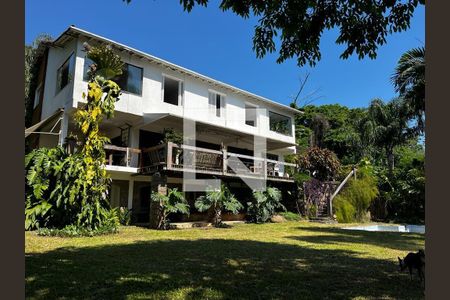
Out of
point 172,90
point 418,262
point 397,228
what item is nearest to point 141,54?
point 172,90

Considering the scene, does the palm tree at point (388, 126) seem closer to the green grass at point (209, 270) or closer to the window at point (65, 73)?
the green grass at point (209, 270)

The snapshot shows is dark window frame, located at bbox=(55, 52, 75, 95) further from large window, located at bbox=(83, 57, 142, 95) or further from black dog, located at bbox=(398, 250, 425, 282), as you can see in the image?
black dog, located at bbox=(398, 250, 425, 282)

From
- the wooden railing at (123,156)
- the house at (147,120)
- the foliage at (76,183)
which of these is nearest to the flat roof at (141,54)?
the house at (147,120)

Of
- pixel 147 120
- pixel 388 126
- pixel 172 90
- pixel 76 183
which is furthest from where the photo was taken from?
pixel 388 126

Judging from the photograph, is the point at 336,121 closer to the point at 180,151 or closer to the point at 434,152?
the point at 180,151

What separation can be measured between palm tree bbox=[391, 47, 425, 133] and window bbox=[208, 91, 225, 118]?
388 inches

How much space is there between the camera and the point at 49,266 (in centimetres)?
633

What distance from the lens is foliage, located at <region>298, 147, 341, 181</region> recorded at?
22891 mm

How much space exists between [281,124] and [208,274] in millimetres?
23229

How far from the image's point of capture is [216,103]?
75.0 feet

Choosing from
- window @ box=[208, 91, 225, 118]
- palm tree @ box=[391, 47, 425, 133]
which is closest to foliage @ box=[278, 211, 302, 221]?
window @ box=[208, 91, 225, 118]

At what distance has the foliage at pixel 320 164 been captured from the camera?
75.1 feet

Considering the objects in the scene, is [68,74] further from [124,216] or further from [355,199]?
[355,199]

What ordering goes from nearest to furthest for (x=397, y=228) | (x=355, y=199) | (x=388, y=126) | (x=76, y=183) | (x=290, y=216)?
(x=76, y=183)
(x=290, y=216)
(x=397, y=228)
(x=355, y=199)
(x=388, y=126)
